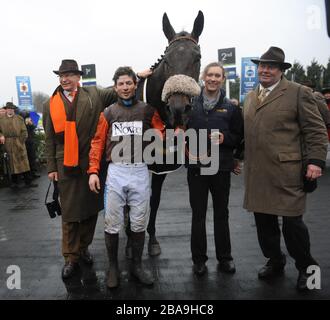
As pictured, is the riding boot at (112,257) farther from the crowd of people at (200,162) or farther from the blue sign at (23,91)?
the blue sign at (23,91)

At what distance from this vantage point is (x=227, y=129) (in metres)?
3.46

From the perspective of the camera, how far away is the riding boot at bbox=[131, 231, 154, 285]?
3352 mm

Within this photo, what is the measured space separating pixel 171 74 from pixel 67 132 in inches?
46.1

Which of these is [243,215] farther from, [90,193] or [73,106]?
[73,106]

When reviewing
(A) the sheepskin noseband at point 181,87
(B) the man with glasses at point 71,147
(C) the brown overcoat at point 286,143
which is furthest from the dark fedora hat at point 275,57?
(B) the man with glasses at point 71,147

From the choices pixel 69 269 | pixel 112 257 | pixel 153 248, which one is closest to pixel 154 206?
pixel 153 248

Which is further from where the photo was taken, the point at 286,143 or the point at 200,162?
the point at 200,162

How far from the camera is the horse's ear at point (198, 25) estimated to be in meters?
3.99

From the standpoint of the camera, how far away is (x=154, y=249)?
164 inches

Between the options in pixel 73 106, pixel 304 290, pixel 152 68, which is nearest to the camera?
pixel 304 290

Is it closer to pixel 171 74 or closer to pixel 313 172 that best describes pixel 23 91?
pixel 171 74

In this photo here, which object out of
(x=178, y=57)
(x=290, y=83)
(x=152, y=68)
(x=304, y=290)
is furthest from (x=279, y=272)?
(x=152, y=68)

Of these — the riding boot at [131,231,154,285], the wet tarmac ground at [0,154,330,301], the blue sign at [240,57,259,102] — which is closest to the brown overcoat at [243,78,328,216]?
the wet tarmac ground at [0,154,330,301]

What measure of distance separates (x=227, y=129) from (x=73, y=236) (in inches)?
75.2
